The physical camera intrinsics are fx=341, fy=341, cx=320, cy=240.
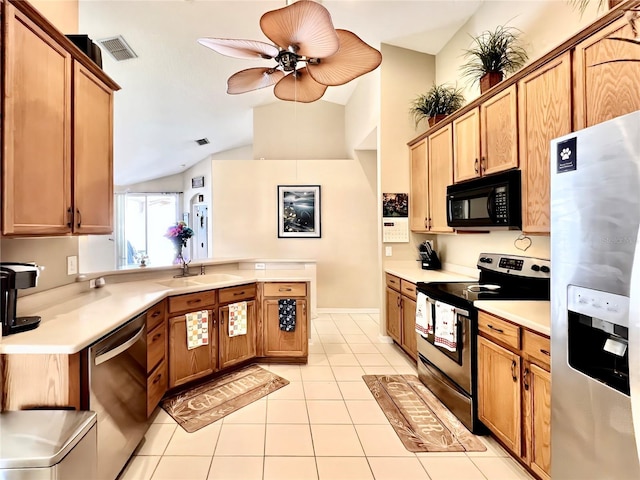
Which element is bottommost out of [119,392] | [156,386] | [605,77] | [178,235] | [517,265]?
[156,386]

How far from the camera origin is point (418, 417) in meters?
2.52

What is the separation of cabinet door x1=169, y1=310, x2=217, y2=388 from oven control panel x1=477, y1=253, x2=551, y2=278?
2.42 meters

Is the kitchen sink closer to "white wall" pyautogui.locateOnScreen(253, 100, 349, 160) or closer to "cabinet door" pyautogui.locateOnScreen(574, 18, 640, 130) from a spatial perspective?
"cabinet door" pyautogui.locateOnScreen(574, 18, 640, 130)

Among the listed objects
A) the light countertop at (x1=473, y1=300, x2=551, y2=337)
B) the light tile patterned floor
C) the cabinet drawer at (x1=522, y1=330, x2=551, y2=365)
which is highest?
the light countertop at (x1=473, y1=300, x2=551, y2=337)

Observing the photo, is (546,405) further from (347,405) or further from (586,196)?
(347,405)

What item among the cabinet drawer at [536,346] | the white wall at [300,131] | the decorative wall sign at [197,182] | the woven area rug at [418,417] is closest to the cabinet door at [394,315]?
the woven area rug at [418,417]

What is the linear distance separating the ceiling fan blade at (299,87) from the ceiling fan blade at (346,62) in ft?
0.82

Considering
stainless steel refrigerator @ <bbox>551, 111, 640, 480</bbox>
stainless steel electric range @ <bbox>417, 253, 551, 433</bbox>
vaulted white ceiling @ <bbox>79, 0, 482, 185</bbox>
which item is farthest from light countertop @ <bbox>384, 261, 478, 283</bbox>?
Result: vaulted white ceiling @ <bbox>79, 0, 482, 185</bbox>

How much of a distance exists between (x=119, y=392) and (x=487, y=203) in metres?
2.71

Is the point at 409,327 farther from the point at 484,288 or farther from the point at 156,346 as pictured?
the point at 156,346

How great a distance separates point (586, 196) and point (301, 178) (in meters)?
4.75

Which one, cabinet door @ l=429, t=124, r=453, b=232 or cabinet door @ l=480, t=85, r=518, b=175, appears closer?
cabinet door @ l=480, t=85, r=518, b=175

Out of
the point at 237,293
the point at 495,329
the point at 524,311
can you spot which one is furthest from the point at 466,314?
the point at 237,293

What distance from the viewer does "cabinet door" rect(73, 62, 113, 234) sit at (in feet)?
6.59
